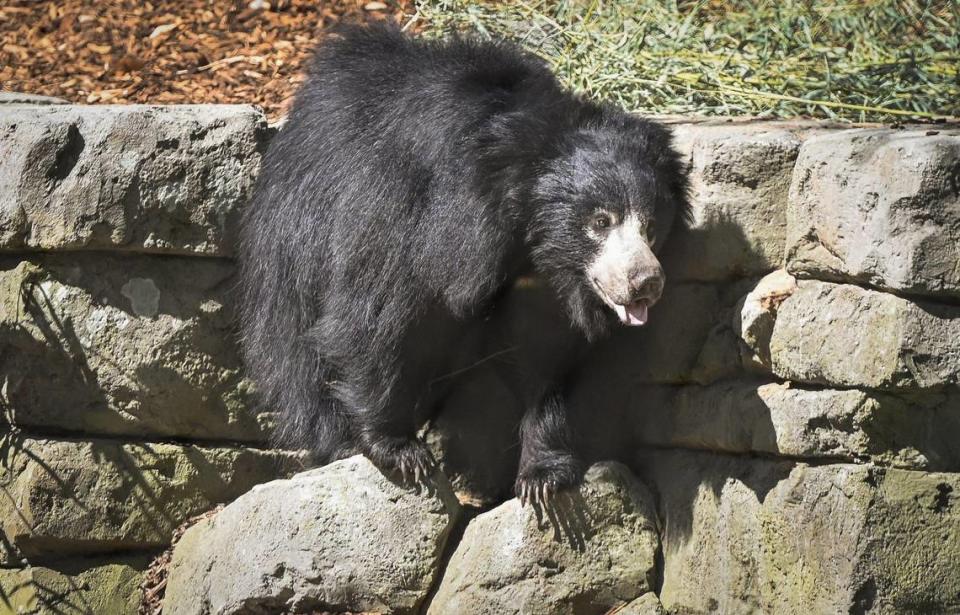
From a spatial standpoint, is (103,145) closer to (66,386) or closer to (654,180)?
(66,386)

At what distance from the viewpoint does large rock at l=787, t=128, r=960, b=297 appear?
12.7 feet

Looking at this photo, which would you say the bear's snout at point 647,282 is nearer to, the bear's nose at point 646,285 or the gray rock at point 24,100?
the bear's nose at point 646,285

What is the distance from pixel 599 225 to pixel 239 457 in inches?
83.7

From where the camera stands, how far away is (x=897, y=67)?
578cm

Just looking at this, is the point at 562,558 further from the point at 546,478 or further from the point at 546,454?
the point at 546,454

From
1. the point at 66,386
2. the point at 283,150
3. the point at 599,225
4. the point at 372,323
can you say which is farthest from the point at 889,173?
the point at 66,386

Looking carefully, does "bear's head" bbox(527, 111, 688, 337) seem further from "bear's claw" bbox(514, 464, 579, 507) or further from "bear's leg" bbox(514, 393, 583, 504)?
"bear's claw" bbox(514, 464, 579, 507)

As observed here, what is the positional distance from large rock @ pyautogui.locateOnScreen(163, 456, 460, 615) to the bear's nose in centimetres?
112

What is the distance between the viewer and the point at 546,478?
4.66 meters

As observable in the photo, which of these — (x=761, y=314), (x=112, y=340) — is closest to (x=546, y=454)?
(x=761, y=314)

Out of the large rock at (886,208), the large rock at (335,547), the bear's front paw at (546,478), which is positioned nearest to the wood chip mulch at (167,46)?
the large rock at (335,547)

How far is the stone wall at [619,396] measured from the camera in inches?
156

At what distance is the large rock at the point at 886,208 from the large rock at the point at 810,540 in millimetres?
634

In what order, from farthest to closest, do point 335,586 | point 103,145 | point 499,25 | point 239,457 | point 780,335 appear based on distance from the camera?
point 499,25
point 239,457
point 103,145
point 335,586
point 780,335
